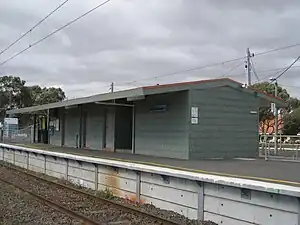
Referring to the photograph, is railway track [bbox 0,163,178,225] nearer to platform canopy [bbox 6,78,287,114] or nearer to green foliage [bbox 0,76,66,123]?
platform canopy [bbox 6,78,287,114]

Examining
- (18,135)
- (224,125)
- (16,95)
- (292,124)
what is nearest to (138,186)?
(224,125)

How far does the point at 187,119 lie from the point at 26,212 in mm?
9125

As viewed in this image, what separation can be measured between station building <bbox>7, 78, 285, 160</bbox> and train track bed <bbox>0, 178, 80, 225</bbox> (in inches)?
247

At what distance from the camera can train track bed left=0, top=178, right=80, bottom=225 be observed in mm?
9047

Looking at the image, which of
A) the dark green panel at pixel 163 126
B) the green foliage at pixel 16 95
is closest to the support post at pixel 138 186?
the dark green panel at pixel 163 126

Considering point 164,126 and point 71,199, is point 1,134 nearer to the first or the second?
point 164,126

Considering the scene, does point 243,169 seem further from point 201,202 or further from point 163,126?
point 163,126

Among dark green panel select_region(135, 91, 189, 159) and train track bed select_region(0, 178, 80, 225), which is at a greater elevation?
dark green panel select_region(135, 91, 189, 159)

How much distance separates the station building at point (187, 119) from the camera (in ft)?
58.9

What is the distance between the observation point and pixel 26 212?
398 inches

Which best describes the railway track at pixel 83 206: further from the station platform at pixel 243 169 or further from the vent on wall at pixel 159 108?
the vent on wall at pixel 159 108

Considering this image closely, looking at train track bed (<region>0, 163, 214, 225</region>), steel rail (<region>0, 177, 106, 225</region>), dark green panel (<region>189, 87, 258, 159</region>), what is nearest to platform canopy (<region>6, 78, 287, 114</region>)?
dark green panel (<region>189, 87, 258, 159</region>)

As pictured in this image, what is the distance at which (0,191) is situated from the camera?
13.9 meters

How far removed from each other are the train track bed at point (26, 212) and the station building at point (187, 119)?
20.6 ft
